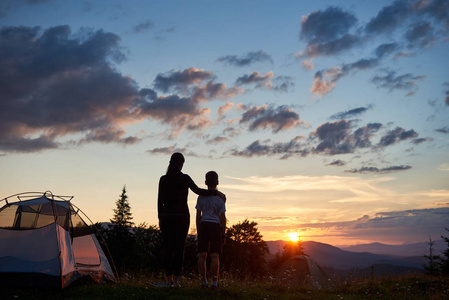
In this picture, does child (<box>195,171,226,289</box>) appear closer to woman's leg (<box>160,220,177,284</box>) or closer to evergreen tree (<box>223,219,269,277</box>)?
woman's leg (<box>160,220,177,284</box>)

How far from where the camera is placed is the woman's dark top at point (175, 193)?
923 centimetres

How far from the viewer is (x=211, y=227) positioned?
29.5ft

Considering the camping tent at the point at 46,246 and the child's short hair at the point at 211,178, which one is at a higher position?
the child's short hair at the point at 211,178

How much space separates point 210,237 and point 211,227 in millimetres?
231

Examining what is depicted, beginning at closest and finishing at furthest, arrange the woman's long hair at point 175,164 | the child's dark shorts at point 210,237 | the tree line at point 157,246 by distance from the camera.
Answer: the child's dark shorts at point 210,237
the woman's long hair at point 175,164
the tree line at point 157,246

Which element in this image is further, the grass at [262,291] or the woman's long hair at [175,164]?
the woman's long hair at [175,164]

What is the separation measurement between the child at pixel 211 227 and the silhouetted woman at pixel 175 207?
0.20 m

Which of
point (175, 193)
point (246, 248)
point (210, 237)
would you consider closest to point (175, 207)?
point (175, 193)

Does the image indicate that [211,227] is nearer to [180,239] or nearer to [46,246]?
[180,239]

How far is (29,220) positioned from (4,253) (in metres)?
1.05

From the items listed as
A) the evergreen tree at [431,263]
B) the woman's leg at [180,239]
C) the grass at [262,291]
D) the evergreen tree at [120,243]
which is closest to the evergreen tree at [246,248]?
the evergreen tree at [120,243]

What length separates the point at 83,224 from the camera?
12133 mm

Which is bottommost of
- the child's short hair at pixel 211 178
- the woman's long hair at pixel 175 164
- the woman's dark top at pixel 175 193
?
the woman's dark top at pixel 175 193

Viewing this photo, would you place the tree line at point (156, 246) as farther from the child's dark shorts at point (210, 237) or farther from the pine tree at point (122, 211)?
the child's dark shorts at point (210, 237)
